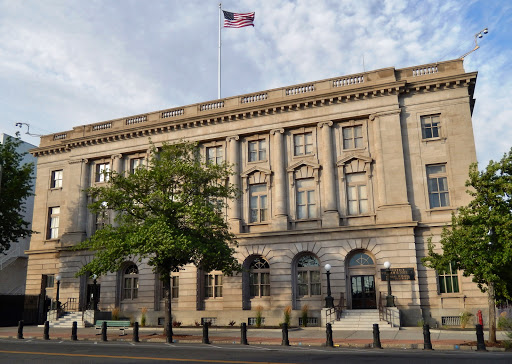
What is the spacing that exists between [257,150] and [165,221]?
1207cm

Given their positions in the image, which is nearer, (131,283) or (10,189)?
(10,189)

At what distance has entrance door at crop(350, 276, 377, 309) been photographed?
29.4m

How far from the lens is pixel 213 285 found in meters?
33.3

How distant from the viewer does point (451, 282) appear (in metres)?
28.0

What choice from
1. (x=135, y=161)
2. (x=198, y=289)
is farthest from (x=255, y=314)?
(x=135, y=161)

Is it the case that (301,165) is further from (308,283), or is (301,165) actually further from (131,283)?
(131,283)

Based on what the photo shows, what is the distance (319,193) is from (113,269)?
1412 cm

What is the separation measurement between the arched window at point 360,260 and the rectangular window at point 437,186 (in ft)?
16.5

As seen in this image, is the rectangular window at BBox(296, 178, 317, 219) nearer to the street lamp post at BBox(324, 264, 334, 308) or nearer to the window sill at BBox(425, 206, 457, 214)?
the street lamp post at BBox(324, 264, 334, 308)

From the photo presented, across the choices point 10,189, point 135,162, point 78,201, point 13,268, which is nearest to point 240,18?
point 135,162

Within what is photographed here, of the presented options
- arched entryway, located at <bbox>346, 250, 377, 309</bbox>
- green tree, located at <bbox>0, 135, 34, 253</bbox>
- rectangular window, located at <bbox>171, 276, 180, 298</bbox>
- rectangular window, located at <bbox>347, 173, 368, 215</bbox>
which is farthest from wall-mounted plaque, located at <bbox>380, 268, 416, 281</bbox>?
green tree, located at <bbox>0, 135, 34, 253</bbox>

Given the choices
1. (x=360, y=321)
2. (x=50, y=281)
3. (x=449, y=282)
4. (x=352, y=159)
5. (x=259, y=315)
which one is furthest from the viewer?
(x=50, y=281)

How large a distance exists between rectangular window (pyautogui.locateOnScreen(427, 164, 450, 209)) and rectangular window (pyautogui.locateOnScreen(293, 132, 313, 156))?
802 centimetres

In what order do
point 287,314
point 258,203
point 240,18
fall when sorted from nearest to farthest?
point 287,314
point 258,203
point 240,18
